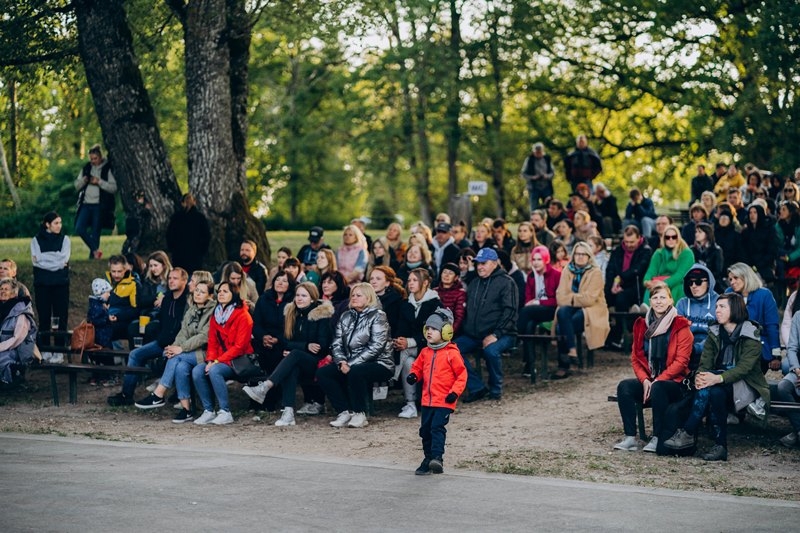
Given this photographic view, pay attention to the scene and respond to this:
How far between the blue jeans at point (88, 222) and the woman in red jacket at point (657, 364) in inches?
468

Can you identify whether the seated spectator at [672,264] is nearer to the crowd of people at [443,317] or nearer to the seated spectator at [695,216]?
the crowd of people at [443,317]

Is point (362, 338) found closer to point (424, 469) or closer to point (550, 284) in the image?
point (424, 469)

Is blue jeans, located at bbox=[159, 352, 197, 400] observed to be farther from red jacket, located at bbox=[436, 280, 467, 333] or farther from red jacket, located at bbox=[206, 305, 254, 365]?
red jacket, located at bbox=[436, 280, 467, 333]

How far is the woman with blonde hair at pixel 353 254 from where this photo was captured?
18.7 metres

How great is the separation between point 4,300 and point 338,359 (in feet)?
14.4

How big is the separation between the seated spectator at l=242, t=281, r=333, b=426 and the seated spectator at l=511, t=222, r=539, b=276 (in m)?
4.22

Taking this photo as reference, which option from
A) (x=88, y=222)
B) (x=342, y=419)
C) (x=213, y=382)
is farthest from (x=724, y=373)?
(x=88, y=222)

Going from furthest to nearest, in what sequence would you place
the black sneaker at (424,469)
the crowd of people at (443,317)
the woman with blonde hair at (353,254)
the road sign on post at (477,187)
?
the road sign on post at (477,187) → the woman with blonde hair at (353,254) → the crowd of people at (443,317) → the black sneaker at (424,469)

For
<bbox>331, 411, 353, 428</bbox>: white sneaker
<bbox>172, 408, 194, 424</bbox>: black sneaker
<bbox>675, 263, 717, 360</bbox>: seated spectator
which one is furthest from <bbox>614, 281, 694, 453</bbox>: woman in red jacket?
<bbox>172, 408, 194, 424</bbox>: black sneaker

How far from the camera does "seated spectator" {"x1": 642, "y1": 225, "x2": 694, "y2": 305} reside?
16.9 meters

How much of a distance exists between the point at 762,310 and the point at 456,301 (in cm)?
394

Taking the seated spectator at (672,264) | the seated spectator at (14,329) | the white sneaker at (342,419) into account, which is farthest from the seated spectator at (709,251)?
the seated spectator at (14,329)

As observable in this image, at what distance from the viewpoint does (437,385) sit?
11594mm

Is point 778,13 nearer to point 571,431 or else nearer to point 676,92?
point 676,92
